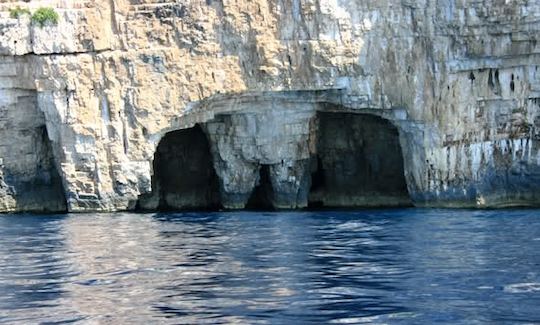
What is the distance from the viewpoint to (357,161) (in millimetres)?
35375

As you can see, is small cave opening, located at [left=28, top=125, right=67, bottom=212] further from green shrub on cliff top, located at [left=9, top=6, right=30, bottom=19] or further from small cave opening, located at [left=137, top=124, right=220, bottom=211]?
green shrub on cliff top, located at [left=9, top=6, right=30, bottom=19]

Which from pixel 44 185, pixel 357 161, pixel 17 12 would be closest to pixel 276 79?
pixel 357 161

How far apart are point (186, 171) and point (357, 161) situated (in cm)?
595

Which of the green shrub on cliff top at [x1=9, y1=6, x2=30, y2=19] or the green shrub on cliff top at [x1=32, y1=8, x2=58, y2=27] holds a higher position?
the green shrub on cliff top at [x1=9, y1=6, x2=30, y2=19]

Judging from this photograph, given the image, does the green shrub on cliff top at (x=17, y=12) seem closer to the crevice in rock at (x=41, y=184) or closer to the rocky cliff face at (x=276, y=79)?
the rocky cliff face at (x=276, y=79)

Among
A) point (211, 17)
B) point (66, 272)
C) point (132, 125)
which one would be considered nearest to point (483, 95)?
point (211, 17)

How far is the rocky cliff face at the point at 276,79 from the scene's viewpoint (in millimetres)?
30766

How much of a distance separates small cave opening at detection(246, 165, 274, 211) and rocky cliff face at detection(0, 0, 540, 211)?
3004mm

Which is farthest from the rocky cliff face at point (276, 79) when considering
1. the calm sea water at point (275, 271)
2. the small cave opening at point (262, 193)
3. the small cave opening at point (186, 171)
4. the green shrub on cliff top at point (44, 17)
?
the calm sea water at point (275, 271)

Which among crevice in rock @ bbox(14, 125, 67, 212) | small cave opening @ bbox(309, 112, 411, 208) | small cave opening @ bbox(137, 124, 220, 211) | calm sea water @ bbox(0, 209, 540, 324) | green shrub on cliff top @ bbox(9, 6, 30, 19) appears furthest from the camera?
small cave opening @ bbox(137, 124, 220, 211)

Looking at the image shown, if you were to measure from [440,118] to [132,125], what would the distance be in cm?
Answer: 945

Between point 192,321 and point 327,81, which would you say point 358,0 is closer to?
point 327,81

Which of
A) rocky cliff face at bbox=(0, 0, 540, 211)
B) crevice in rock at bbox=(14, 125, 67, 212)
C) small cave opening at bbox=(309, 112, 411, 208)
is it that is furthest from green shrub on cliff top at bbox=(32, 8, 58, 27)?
small cave opening at bbox=(309, 112, 411, 208)

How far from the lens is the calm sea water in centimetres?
1438
